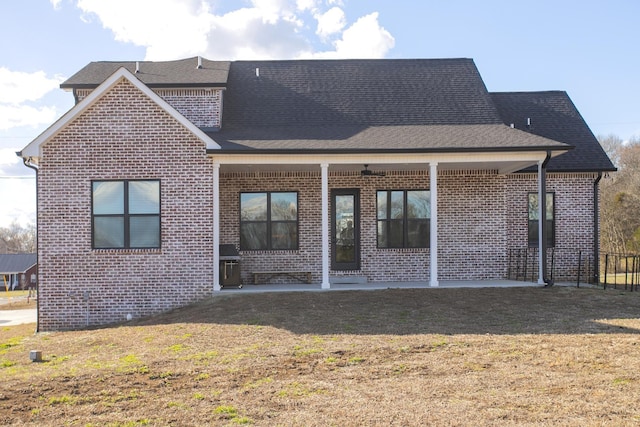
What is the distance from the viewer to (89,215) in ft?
42.2

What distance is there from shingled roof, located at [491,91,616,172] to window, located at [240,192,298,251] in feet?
23.0

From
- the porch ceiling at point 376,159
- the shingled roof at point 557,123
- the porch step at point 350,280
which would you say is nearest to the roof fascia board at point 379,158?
the porch ceiling at point 376,159

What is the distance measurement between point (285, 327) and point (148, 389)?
146 inches

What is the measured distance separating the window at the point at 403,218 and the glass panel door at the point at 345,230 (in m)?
0.64

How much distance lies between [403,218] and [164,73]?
7.72m

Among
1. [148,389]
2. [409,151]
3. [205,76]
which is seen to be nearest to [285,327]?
[148,389]

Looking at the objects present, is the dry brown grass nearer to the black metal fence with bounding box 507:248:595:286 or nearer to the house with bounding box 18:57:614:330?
the house with bounding box 18:57:614:330

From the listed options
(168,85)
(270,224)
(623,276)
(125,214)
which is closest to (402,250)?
(270,224)

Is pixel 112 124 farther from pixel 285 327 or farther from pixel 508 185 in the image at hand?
pixel 508 185

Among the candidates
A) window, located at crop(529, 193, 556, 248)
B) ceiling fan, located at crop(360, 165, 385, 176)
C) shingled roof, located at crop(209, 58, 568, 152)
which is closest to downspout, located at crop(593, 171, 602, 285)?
window, located at crop(529, 193, 556, 248)

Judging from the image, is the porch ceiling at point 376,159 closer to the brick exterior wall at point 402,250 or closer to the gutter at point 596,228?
the brick exterior wall at point 402,250

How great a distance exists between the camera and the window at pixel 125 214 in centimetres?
1295

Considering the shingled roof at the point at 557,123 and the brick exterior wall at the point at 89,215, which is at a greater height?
the shingled roof at the point at 557,123

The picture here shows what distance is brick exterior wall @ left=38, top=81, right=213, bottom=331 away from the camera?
1277 cm
